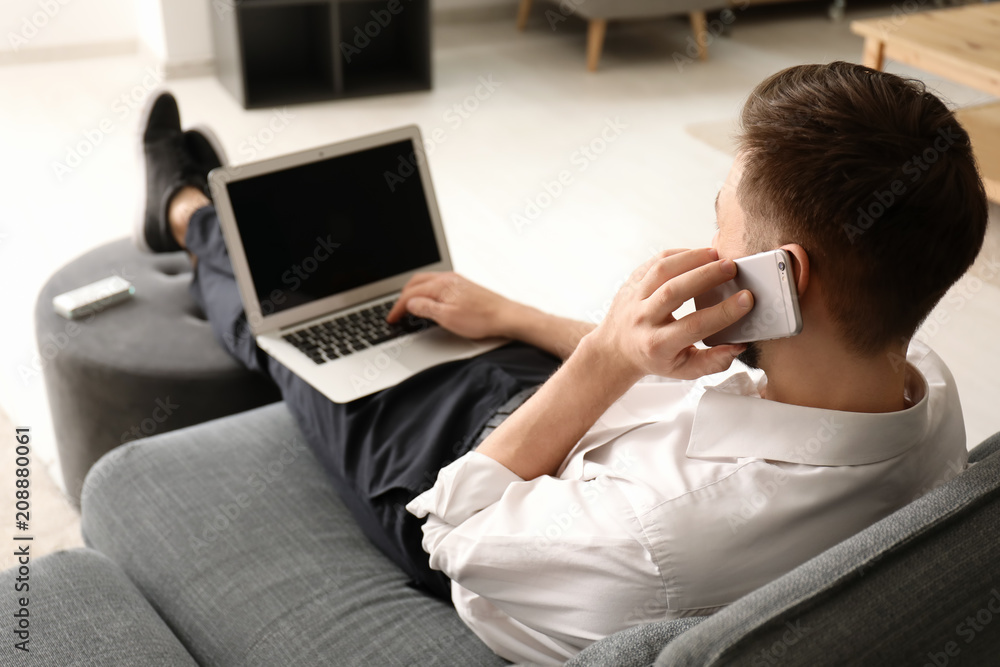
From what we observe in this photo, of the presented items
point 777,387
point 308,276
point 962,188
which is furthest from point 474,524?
point 308,276

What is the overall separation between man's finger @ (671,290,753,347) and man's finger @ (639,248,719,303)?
Answer: 0.15ft

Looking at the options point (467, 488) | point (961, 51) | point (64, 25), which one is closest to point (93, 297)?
point (467, 488)

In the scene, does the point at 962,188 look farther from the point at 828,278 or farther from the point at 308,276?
the point at 308,276

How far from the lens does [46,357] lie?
1620 millimetres

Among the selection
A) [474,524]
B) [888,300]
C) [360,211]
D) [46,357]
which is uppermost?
[888,300]

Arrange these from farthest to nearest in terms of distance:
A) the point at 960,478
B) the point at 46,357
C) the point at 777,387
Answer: the point at 46,357 → the point at 777,387 → the point at 960,478

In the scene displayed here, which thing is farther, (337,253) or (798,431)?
(337,253)

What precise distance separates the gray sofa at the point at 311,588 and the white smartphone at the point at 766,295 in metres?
0.19

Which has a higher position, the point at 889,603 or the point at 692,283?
the point at 692,283

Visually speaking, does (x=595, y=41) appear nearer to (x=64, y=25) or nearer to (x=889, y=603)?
(x=64, y=25)

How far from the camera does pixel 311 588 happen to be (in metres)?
1.11

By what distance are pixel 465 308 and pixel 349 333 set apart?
0.69 ft

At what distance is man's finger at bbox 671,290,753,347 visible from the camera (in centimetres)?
86

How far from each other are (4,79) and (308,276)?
3195 millimetres
